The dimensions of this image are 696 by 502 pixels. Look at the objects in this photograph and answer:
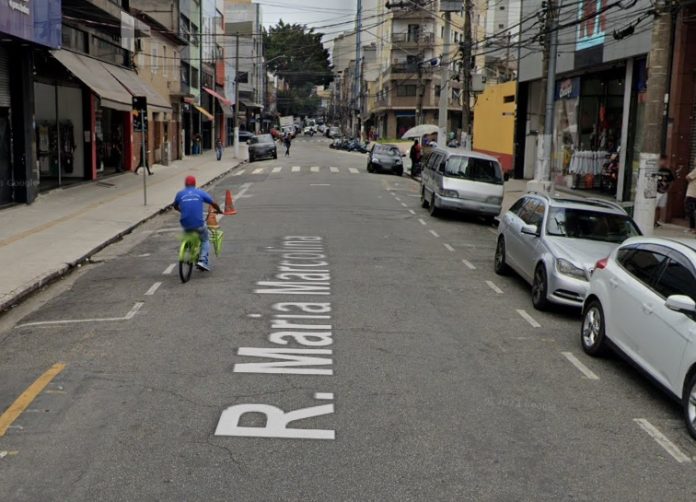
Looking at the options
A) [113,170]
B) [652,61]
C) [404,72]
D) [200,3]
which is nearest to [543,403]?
[652,61]

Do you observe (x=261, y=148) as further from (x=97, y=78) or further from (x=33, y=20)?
(x=33, y=20)

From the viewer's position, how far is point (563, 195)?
88.8 ft

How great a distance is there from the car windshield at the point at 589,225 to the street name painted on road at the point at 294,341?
369cm

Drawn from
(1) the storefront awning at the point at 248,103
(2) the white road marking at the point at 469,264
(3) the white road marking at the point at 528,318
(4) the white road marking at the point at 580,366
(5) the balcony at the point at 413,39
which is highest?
(5) the balcony at the point at 413,39

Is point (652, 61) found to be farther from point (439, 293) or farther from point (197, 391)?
point (197, 391)

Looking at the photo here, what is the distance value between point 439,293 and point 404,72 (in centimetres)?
7164

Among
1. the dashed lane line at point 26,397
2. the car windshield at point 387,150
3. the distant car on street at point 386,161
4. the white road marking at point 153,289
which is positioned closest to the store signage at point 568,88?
the distant car on street at point 386,161

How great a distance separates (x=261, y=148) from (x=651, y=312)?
45835 millimetres

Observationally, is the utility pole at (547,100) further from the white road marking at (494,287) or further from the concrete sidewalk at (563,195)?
the white road marking at (494,287)

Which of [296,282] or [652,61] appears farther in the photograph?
[652,61]

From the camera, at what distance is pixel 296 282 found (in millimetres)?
11891

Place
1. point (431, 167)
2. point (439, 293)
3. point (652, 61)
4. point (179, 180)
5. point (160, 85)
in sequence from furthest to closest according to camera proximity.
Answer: point (160, 85), point (179, 180), point (431, 167), point (652, 61), point (439, 293)

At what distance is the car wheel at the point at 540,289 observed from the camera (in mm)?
10481

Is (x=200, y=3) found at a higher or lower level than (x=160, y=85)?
higher
